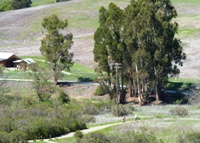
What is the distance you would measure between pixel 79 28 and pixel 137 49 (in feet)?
174

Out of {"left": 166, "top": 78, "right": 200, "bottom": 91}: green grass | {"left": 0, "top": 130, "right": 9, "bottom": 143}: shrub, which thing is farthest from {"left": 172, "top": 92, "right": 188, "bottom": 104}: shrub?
{"left": 0, "top": 130, "right": 9, "bottom": 143}: shrub

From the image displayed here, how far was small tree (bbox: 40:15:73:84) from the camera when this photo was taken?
8931 cm

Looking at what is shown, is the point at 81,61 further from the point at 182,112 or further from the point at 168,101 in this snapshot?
the point at 182,112

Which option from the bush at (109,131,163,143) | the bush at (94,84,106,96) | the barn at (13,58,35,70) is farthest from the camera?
the barn at (13,58,35,70)

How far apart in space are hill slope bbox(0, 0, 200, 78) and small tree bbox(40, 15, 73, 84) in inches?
474

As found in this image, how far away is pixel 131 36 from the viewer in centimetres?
7719

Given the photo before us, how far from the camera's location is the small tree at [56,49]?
89.3m

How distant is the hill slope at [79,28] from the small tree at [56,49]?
1203 centimetres

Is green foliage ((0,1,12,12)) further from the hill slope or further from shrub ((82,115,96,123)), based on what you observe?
shrub ((82,115,96,123))

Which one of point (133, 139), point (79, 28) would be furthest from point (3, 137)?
point (79, 28)

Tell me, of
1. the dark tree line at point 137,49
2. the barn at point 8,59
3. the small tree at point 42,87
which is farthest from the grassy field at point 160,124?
the barn at point 8,59

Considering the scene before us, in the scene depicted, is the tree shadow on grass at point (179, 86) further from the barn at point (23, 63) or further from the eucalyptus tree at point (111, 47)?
the barn at point (23, 63)

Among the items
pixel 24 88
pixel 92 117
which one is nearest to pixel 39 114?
pixel 92 117

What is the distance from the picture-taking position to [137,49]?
77.6m
